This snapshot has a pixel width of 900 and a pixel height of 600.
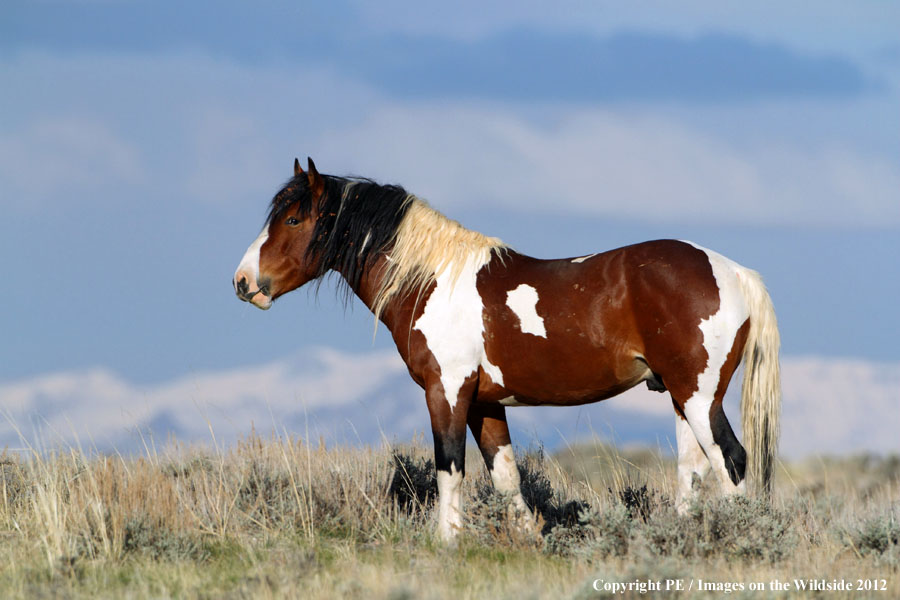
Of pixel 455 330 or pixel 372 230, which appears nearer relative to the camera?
pixel 455 330

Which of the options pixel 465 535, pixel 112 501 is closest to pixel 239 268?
pixel 112 501

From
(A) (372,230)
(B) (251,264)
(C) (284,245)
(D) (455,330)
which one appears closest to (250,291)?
(B) (251,264)

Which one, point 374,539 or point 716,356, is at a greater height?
point 716,356

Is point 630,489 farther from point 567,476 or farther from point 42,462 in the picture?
point 42,462

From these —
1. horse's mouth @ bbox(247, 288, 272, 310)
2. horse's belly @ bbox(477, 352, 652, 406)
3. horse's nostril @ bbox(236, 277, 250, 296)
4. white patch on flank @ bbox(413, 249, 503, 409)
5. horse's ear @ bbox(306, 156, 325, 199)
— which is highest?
horse's ear @ bbox(306, 156, 325, 199)

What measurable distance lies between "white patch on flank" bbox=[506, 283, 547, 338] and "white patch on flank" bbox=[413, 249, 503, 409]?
0.24 metres

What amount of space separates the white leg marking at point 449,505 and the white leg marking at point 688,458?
163 cm

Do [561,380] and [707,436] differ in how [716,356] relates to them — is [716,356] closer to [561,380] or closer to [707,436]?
[707,436]

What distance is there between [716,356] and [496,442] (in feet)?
5.88

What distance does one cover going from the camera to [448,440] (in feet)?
20.8

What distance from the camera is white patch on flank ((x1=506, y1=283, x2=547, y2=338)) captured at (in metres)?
6.30

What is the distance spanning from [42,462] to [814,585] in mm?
6546

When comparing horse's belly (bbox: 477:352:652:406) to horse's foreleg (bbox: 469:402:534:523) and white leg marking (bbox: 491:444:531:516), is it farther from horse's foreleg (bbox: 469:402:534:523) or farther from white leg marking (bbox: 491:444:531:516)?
white leg marking (bbox: 491:444:531:516)

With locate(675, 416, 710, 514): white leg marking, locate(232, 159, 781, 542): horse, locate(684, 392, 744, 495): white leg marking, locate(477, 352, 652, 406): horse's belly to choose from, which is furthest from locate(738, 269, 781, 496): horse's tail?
locate(477, 352, 652, 406): horse's belly
